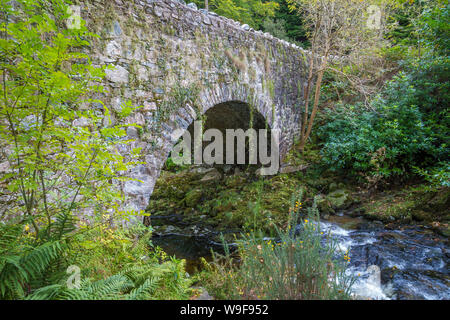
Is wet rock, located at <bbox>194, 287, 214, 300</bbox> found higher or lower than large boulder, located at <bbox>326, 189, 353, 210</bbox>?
lower

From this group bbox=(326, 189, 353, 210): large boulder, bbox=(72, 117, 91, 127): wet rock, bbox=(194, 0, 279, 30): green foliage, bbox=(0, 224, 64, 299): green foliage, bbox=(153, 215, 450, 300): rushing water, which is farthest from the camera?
bbox=(194, 0, 279, 30): green foliage

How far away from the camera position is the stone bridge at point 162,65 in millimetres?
3238

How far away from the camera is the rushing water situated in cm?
312

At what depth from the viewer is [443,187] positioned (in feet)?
15.9

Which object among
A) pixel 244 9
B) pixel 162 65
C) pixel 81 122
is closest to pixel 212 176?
pixel 162 65

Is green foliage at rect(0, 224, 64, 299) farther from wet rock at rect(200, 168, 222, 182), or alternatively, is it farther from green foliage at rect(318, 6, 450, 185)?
wet rock at rect(200, 168, 222, 182)

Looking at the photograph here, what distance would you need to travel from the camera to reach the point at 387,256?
3.89 meters

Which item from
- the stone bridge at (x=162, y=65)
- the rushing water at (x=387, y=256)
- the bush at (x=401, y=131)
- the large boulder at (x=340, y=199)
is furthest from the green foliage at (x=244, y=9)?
the rushing water at (x=387, y=256)
